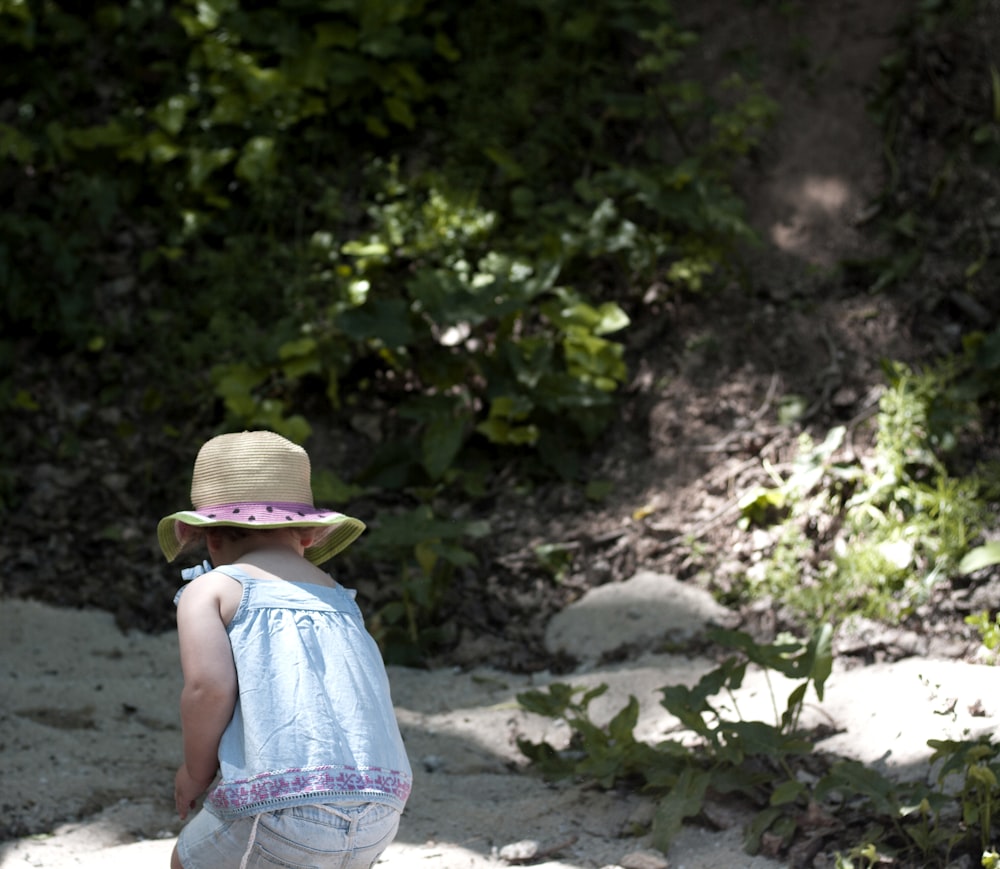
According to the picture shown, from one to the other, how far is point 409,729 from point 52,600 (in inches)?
64.4

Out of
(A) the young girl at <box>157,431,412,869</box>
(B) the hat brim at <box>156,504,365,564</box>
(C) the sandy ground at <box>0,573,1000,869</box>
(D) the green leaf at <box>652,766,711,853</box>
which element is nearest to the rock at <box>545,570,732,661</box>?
(C) the sandy ground at <box>0,573,1000,869</box>

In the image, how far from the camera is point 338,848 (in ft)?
6.47

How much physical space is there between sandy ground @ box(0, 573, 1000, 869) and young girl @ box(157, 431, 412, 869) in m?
0.86

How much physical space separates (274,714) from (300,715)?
41mm

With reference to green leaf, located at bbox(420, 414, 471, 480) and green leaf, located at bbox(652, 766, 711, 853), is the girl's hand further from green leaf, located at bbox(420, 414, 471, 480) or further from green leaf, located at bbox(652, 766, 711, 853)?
green leaf, located at bbox(420, 414, 471, 480)

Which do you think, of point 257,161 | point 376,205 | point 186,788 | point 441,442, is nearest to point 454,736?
point 441,442

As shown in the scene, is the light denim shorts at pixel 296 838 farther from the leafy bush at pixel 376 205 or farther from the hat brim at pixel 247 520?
the leafy bush at pixel 376 205

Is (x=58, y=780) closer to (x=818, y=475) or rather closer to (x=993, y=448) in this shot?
(x=818, y=475)

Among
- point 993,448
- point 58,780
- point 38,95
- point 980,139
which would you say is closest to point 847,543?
point 993,448

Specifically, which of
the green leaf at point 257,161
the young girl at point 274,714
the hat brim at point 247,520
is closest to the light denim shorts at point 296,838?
the young girl at point 274,714

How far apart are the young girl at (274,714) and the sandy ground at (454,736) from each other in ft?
2.82

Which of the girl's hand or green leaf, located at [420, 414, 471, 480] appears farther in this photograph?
green leaf, located at [420, 414, 471, 480]

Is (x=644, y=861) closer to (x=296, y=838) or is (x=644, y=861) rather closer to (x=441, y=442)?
(x=296, y=838)

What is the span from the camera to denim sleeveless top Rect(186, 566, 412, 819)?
1.95 metres
